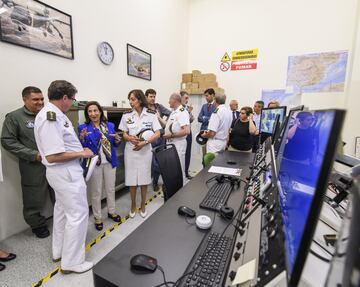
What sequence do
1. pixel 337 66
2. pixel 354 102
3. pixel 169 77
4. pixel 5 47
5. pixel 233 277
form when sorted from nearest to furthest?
pixel 233 277, pixel 5 47, pixel 354 102, pixel 337 66, pixel 169 77

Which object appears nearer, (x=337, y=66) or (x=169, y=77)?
(x=337, y=66)

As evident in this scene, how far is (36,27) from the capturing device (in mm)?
2115

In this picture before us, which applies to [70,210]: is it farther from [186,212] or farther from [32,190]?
[186,212]

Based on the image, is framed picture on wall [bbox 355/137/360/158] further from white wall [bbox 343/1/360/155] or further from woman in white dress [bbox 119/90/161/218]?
woman in white dress [bbox 119/90/161/218]

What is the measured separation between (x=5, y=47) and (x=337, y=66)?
5.28 meters

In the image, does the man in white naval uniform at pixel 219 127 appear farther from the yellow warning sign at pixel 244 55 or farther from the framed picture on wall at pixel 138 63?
the yellow warning sign at pixel 244 55

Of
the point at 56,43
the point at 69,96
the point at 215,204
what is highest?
the point at 56,43

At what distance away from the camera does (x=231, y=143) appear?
3.13 metres

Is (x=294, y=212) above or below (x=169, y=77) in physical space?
below

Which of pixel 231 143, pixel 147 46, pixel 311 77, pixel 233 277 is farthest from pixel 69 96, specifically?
pixel 311 77

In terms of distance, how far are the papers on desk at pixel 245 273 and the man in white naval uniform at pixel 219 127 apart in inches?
93.5

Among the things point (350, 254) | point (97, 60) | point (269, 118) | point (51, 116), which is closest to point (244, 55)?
point (269, 118)

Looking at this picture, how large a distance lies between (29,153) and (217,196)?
5.71ft

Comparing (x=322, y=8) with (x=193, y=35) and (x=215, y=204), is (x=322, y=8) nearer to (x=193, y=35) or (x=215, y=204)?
(x=193, y=35)
